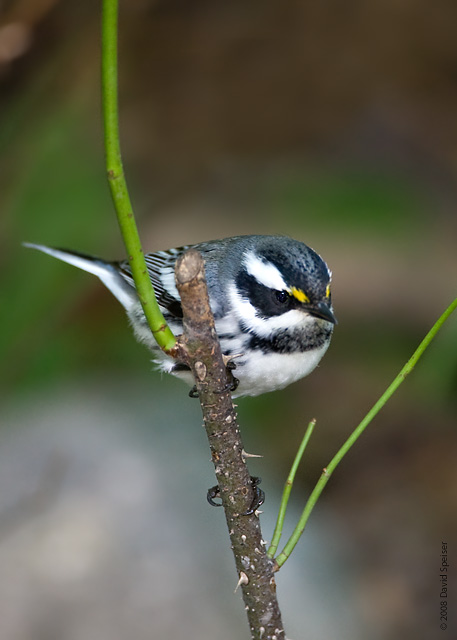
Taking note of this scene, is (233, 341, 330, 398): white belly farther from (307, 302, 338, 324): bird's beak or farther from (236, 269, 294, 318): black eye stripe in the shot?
(307, 302, 338, 324): bird's beak

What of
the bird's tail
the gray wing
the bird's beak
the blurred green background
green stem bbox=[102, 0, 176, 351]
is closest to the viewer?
green stem bbox=[102, 0, 176, 351]

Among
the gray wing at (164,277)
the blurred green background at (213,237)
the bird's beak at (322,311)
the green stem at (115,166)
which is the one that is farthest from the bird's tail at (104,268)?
the green stem at (115,166)

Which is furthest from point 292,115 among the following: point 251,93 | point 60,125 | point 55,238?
point 55,238

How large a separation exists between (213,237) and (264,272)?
77.9 inches

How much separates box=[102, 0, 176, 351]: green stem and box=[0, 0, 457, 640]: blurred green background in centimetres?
176

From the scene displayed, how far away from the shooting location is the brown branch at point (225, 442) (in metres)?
1.45

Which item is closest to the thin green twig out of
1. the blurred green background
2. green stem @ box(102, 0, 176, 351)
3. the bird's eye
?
green stem @ box(102, 0, 176, 351)

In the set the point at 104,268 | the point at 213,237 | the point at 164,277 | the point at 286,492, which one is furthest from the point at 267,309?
the point at 213,237

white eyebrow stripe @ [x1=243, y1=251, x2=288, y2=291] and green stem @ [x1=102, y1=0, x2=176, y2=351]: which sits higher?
white eyebrow stripe @ [x1=243, y1=251, x2=288, y2=291]

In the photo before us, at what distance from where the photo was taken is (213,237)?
163 inches

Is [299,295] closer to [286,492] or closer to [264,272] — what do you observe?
[264,272]

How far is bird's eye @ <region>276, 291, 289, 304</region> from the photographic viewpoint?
2.14 meters

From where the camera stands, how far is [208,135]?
14.8 ft

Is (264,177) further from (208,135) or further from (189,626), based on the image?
(189,626)
